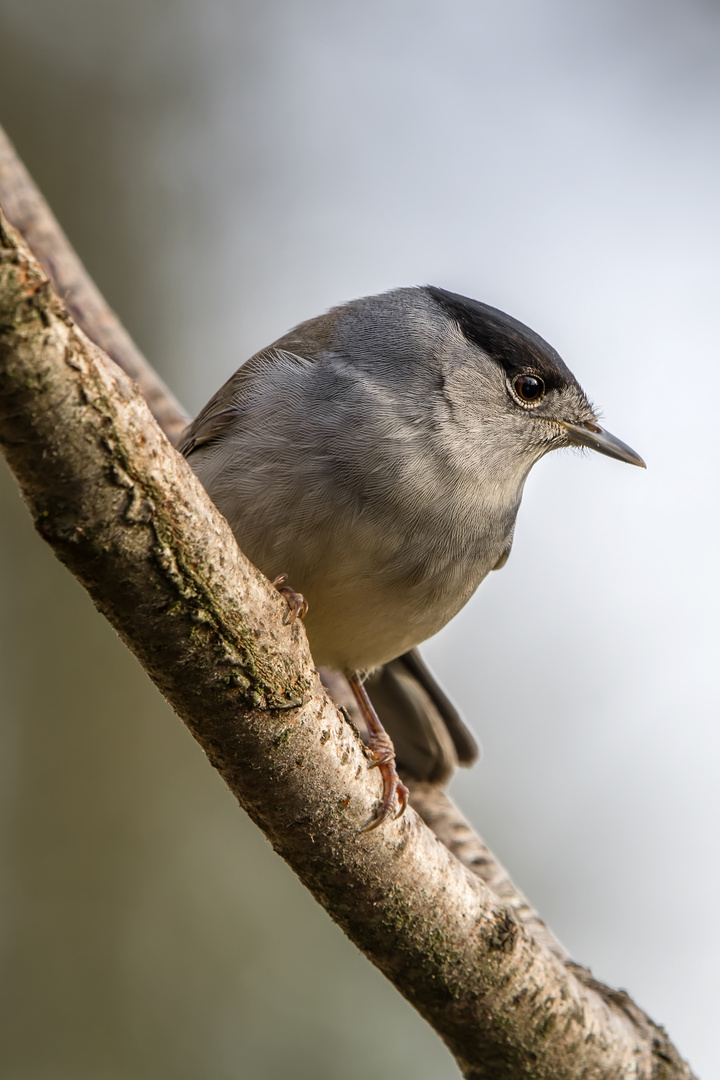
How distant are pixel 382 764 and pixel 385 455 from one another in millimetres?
1112

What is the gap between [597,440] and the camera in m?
4.50

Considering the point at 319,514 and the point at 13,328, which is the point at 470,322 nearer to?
the point at 319,514

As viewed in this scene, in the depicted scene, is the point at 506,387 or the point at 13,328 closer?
the point at 13,328

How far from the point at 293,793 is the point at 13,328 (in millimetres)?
1538

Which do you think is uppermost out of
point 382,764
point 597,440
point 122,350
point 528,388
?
point 597,440

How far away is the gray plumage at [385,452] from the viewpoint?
11.7ft

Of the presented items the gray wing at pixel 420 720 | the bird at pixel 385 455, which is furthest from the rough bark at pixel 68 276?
the gray wing at pixel 420 720

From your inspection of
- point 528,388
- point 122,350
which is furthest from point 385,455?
point 122,350

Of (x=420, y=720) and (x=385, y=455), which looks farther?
(x=420, y=720)

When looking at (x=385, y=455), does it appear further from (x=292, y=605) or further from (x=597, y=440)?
(x=597, y=440)

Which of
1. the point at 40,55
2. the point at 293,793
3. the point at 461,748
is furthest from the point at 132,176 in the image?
the point at 293,793

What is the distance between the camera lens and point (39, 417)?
1.92 m

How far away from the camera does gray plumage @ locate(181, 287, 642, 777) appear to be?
3562 millimetres

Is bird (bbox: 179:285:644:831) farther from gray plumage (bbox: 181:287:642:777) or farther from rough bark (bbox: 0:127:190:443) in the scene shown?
rough bark (bbox: 0:127:190:443)
